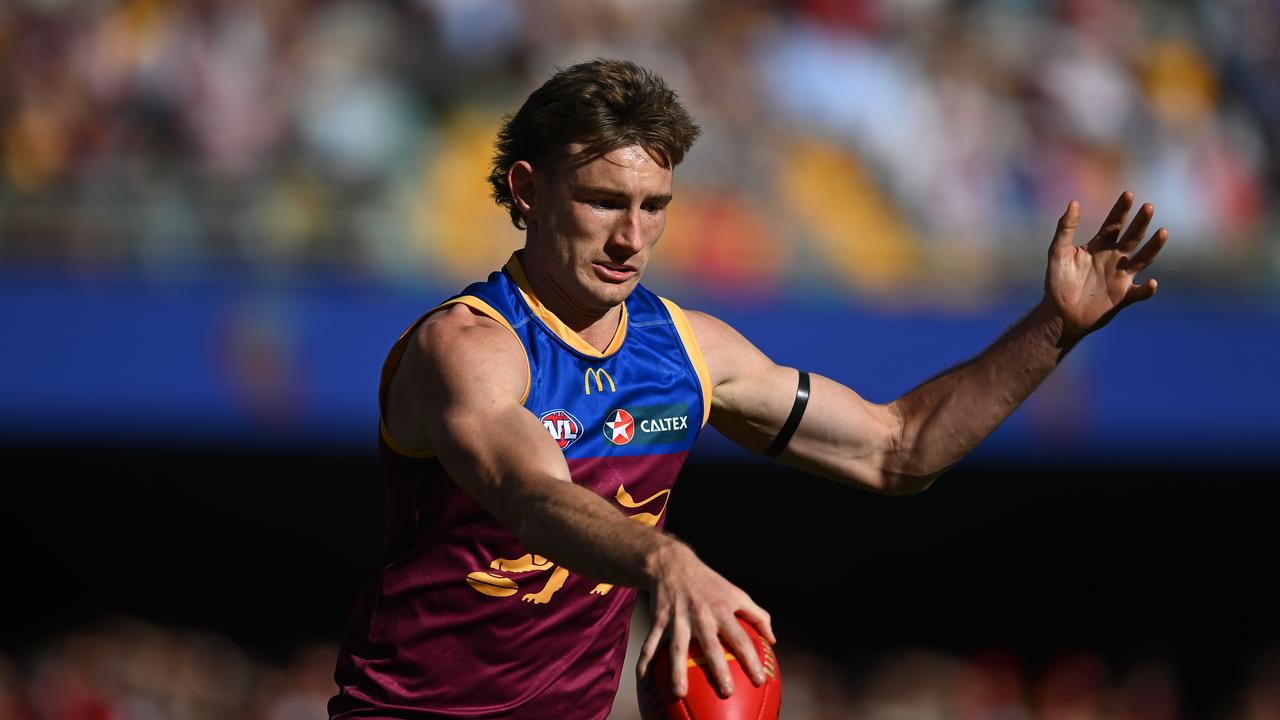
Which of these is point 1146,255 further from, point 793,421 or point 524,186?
point 524,186

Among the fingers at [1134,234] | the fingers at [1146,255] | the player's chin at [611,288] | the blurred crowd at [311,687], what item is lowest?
the blurred crowd at [311,687]

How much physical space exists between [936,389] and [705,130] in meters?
6.17

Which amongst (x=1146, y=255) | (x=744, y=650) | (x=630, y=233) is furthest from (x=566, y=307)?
(x=1146, y=255)

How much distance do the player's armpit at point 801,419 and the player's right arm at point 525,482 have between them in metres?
0.75

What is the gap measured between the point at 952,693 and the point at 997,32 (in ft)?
16.1

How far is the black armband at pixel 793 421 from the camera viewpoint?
14.1 ft

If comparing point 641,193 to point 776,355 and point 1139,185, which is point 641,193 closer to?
point 776,355

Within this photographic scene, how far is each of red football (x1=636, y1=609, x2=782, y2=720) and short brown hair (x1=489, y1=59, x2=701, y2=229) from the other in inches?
51.2

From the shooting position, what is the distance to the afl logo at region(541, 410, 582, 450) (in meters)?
3.75

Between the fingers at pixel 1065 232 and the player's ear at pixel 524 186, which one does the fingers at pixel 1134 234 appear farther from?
the player's ear at pixel 524 186

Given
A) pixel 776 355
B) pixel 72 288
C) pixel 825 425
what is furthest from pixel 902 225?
pixel 825 425

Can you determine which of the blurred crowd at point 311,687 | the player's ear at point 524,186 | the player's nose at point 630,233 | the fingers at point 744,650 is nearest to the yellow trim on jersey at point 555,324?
the player's ear at point 524,186

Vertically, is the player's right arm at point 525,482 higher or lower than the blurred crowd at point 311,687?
higher

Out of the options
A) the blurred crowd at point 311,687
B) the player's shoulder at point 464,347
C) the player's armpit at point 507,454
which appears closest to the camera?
the player's armpit at point 507,454
